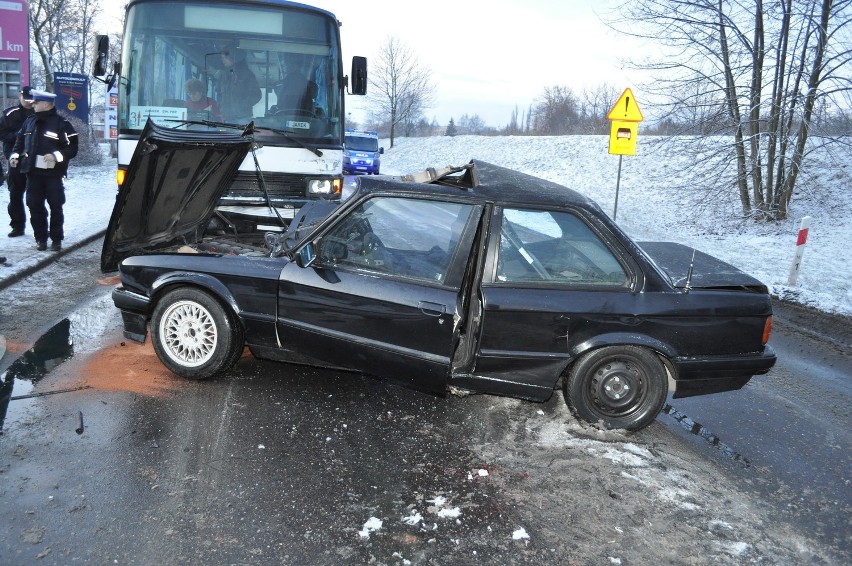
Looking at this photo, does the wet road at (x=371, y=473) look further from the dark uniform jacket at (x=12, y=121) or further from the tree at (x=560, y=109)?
the tree at (x=560, y=109)

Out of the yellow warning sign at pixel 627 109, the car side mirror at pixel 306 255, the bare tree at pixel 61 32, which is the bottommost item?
the car side mirror at pixel 306 255

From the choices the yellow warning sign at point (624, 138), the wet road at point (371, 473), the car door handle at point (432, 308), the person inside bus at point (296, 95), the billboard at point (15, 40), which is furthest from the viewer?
the yellow warning sign at point (624, 138)

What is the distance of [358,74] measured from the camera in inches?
304

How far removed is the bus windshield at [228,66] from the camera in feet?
22.2

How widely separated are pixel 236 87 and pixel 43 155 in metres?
2.87

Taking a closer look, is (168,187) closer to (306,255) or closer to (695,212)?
(306,255)

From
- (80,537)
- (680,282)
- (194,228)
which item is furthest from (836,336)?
(80,537)

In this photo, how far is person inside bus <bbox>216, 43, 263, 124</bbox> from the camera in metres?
6.93

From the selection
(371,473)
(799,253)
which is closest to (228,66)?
(371,473)

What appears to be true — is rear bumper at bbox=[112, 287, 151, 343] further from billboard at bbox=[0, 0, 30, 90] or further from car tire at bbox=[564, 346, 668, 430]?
billboard at bbox=[0, 0, 30, 90]

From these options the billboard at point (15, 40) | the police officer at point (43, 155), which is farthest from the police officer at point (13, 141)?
the billboard at point (15, 40)

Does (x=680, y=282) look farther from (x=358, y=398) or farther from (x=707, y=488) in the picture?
(x=358, y=398)

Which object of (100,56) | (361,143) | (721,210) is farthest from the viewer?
(361,143)

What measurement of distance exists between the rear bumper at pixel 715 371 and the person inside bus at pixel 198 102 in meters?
5.40
